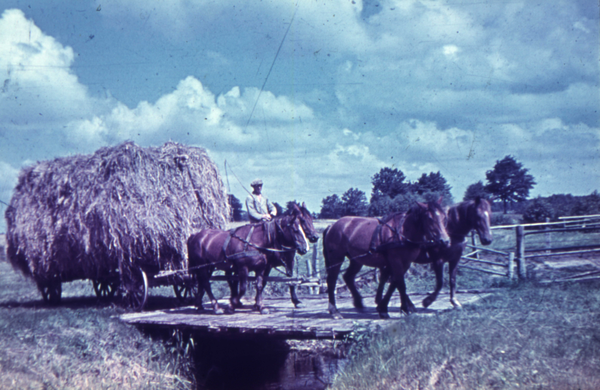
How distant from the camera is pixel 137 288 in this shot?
9.73 m

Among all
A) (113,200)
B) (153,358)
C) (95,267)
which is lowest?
(153,358)

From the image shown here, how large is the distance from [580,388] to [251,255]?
566 centimetres

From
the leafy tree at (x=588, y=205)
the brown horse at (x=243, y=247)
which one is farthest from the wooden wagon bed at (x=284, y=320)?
the leafy tree at (x=588, y=205)

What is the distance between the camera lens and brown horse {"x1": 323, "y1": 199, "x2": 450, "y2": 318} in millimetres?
7379

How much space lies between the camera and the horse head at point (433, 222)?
23.5 ft

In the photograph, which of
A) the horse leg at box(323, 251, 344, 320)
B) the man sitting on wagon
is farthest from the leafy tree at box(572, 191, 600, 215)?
the man sitting on wagon

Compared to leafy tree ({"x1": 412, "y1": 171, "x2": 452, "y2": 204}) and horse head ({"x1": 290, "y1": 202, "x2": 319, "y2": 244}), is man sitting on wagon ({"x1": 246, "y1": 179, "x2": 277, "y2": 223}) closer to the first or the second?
horse head ({"x1": 290, "y1": 202, "x2": 319, "y2": 244})

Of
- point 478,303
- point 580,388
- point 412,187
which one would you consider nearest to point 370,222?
point 478,303

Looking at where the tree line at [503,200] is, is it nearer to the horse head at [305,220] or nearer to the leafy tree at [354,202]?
the leafy tree at [354,202]

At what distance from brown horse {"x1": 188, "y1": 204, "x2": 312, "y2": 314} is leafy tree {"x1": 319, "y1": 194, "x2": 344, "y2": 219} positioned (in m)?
13.4

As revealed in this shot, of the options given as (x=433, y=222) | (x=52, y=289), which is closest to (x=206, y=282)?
(x=52, y=289)

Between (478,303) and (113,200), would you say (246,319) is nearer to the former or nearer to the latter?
(113,200)

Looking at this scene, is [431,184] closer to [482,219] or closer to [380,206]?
[380,206]

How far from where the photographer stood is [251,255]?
8.78m
